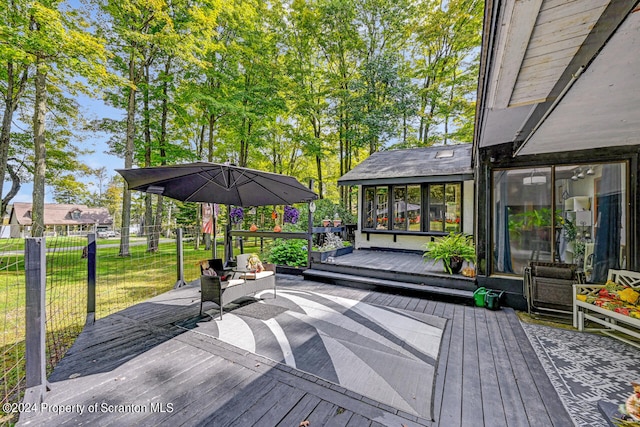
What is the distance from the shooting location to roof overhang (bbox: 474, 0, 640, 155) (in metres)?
1.47

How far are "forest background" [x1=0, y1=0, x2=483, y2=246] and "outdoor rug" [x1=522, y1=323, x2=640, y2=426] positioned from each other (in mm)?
10536

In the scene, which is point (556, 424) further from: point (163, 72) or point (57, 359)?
point (163, 72)

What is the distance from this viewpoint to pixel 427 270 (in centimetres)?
580

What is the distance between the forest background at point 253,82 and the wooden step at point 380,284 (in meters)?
7.59

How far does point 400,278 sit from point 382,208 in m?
4.15

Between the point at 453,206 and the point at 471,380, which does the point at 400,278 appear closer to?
the point at 471,380

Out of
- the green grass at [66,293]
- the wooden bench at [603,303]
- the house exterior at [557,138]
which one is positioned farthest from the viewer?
the wooden bench at [603,303]

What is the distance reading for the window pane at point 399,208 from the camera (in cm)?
902

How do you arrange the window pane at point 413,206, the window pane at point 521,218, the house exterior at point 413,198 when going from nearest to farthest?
the window pane at point 521,218, the house exterior at point 413,198, the window pane at point 413,206

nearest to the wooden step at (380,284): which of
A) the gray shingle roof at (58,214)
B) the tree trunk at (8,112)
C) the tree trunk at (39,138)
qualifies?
the tree trunk at (39,138)

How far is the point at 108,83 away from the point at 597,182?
1245 cm

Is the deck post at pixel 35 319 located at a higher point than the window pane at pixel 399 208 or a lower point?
lower

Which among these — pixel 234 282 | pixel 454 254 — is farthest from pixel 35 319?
pixel 454 254

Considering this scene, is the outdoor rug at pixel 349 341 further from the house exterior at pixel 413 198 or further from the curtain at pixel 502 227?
the house exterior at pixel 413 198
